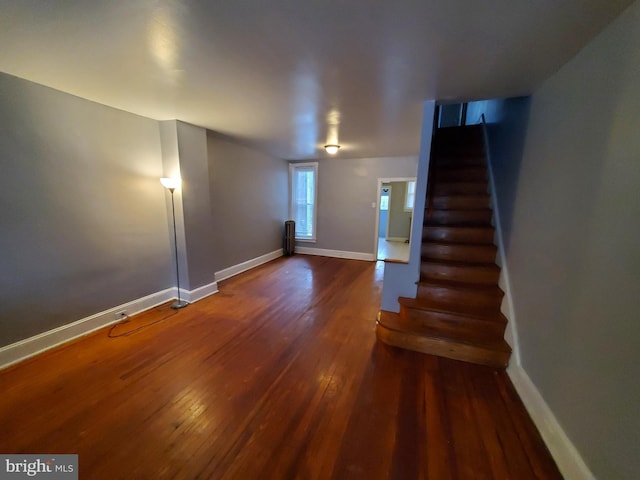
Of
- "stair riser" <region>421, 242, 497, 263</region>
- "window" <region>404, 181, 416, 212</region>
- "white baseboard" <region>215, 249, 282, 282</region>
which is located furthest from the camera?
"window" <region>404, 181, 416, 212</region>

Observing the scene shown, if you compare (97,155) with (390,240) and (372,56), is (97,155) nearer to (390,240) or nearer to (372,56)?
(372,56)

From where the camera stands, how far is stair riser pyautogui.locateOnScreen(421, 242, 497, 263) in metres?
2.63

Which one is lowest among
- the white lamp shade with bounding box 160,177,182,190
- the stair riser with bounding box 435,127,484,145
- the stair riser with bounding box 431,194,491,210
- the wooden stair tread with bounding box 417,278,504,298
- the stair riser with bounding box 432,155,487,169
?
the wooden stair tread with bounding box 417,278,504,298

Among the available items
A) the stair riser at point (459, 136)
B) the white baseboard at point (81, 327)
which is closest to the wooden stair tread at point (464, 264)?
the stair riser at point (459, 136)

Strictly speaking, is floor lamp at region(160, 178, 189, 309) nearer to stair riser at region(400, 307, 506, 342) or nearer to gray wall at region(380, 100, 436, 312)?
gray wall at region(380, 100, 436, 312)

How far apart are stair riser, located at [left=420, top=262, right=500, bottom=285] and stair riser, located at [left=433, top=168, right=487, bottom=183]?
144 centimetres

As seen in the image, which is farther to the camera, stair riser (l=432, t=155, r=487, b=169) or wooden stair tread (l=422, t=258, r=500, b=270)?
stair riser (l=432, t=155, r=487, b=169)

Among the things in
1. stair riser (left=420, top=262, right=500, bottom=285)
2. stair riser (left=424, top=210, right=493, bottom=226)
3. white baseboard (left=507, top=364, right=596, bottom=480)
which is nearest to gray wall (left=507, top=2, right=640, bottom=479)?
white baseboard (left=507, top=364, right=596, bottom=480)

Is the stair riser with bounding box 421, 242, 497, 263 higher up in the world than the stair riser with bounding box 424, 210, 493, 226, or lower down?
lower down

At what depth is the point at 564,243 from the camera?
1479 mm

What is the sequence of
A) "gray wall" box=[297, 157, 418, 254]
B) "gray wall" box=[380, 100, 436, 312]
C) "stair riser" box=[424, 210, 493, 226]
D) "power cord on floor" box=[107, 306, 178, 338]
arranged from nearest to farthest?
"gray wall" box=[380, 100, 436, 312] < "power cord on floor" box=[107, 306, 178, 338] < "stair riser" box=[424, 210, 493, 226] < "gray wall" box=[297, 157, 418, 254]

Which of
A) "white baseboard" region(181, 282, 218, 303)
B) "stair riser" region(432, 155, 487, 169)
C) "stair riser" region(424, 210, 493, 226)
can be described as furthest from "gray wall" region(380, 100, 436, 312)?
"white baseboard" region(181, 282, 218, 303)

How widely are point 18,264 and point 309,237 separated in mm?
4690

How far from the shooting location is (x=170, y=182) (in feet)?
9.19
